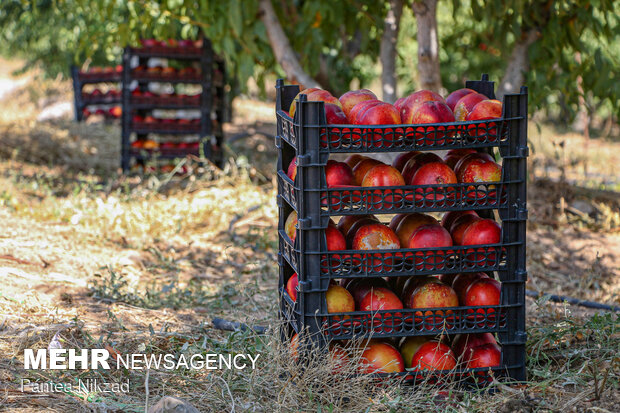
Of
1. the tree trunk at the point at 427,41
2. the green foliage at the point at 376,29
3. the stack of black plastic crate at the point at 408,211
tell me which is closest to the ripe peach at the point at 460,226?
the stack of black plastic crate at the point at 408,211

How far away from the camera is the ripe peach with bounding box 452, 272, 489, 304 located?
9.22ft

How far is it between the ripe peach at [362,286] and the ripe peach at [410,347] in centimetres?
25

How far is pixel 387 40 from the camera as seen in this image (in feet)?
19.5

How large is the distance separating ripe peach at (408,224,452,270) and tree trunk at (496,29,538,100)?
340cm

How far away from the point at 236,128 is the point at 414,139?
8.67 meters

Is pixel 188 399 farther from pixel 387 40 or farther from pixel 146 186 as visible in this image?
pixel 146 186

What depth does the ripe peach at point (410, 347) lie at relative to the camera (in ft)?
9.15

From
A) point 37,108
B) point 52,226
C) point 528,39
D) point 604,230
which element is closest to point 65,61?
point 37,108

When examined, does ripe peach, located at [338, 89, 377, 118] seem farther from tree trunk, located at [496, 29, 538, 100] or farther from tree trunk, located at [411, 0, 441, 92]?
tree trunk, located at [496, 29, 538, 100]

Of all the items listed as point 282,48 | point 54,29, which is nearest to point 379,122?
point 282,48

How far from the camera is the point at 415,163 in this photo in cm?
278

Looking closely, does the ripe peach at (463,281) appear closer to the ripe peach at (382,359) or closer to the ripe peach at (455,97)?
the ripe peach at (382,359)

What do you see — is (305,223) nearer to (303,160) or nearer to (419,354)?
(303,160)

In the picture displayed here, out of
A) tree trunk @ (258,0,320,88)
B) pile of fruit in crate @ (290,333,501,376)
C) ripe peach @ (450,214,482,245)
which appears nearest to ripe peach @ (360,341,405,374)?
pile of fruit in crate @ (290,333,501,376)
